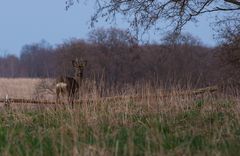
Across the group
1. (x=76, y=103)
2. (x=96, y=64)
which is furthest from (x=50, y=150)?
A: (x=96, y=64)

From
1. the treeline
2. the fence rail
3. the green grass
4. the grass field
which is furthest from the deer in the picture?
the treeline

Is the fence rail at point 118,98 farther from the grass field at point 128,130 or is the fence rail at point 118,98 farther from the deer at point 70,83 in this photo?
the deer at point 70,83

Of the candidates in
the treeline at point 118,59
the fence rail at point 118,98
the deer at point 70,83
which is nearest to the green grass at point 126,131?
the fence rail at point 118,98

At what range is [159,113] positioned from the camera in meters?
9.87

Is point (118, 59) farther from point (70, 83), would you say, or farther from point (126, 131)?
point (126, 131)

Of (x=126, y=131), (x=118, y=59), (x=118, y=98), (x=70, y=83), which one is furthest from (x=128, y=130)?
(x=118, y=59)

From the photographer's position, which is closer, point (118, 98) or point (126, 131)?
point (126, 131)

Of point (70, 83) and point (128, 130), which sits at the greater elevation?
point (70, 83)

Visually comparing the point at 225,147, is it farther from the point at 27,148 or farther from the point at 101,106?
the point at 101,106

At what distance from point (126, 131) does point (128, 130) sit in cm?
3

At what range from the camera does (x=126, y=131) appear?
769cm

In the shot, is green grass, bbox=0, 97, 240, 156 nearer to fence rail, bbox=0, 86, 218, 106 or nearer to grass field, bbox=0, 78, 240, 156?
grass field, bbox=0, 78, 240, 156

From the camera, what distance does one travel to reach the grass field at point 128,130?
20.4 feet

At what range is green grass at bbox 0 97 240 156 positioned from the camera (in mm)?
6191
